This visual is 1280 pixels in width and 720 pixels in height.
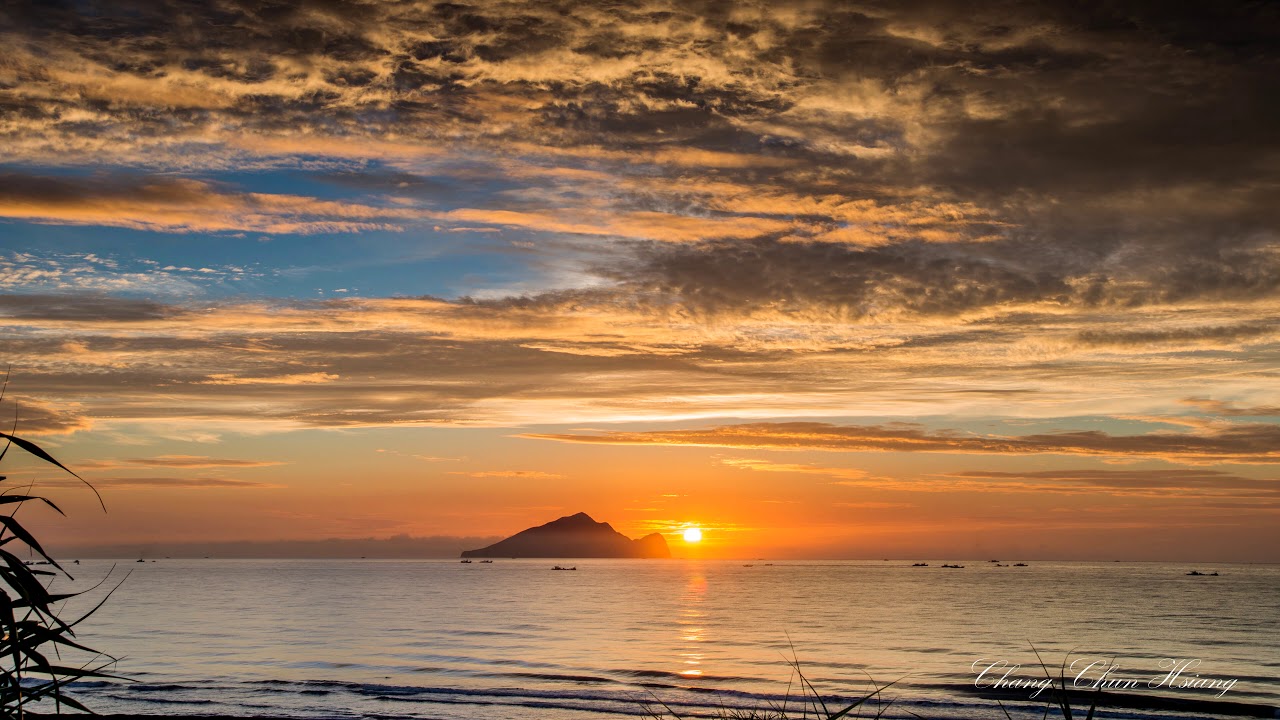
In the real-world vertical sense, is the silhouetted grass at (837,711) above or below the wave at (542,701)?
above

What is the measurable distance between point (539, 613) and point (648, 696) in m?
45.0

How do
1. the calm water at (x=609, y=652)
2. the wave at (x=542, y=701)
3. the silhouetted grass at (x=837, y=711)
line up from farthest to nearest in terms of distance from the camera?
the calm water at (x=609, y=652)
the wave at (x=542, y=701)
the silhouetted grass at (x=837, y=711)

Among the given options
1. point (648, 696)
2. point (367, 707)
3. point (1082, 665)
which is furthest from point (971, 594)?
point (367, 707)

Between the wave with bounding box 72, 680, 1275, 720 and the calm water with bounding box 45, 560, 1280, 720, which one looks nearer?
the wave with bounding box 72, 680, 1275, 720

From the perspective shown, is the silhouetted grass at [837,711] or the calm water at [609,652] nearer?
the silhouetted grass at [837,711]

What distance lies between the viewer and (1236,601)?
99000 millimetres
